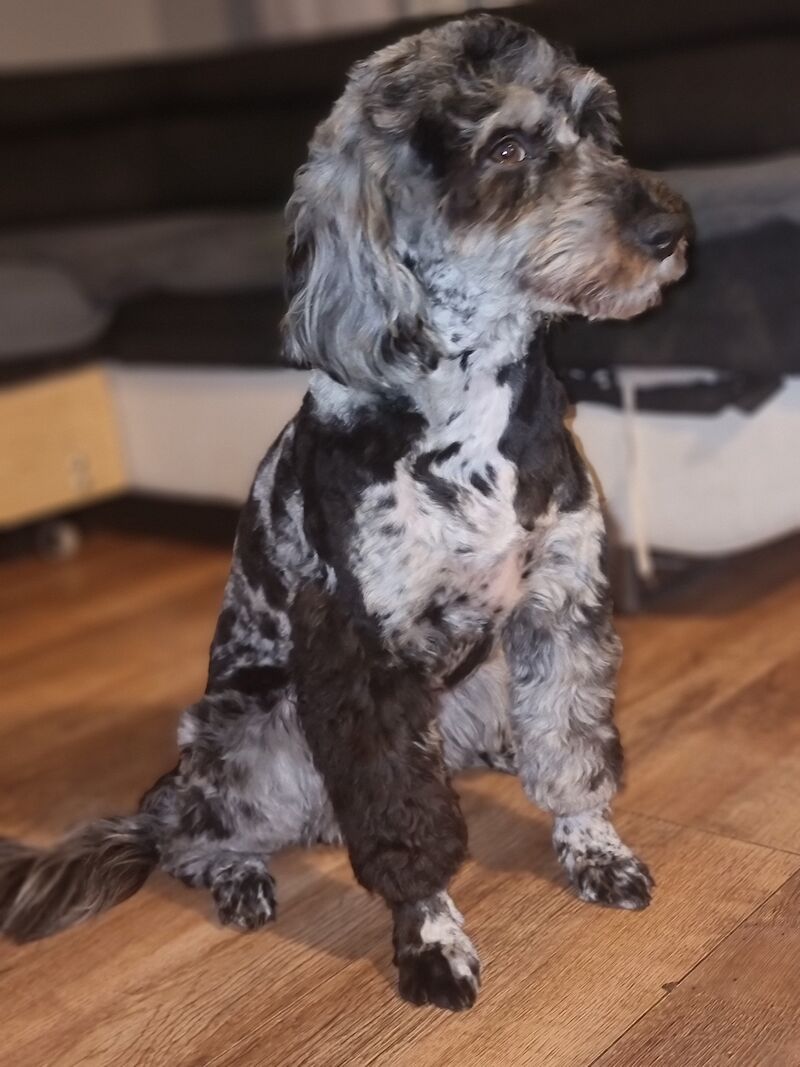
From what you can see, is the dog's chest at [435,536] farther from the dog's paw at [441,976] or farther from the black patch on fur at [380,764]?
the dog's paw at [441,976]

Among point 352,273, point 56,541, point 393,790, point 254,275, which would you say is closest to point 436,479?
point 352,273

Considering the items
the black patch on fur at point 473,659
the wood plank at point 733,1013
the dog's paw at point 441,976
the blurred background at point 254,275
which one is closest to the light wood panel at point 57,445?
the blurred background at point 254,275

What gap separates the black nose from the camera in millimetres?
1539

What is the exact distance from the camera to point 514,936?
68.2 inches

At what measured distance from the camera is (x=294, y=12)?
5391 millimetres

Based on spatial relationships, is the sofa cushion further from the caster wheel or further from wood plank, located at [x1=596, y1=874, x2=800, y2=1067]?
wood plank, located at [x1=596, y1=874, x2=800, y2=1067]

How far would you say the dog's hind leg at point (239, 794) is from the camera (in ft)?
6.09

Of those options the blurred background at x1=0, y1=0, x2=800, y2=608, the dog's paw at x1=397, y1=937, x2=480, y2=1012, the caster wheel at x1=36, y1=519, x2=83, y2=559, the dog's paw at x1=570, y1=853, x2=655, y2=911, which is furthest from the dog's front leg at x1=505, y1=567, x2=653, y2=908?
the caster wheel at x1=36, y1=519, x2=83, y2=559

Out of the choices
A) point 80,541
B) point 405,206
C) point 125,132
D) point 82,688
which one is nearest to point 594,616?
point 405,206

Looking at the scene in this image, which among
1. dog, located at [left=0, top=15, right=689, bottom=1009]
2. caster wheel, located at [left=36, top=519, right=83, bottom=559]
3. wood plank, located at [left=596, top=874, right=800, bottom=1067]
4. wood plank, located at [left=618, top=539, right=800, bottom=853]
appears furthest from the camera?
caster wheel, located at [left=36, top=519, right=83, bottom=559]

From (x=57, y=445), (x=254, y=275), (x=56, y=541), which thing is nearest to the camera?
(x=254, y=275)

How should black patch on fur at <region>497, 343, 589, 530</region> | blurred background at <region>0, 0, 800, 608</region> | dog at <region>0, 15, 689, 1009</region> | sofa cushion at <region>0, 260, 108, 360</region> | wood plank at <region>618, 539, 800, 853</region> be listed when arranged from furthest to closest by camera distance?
1. sofa cushion at <region>0, 260, 108, 360</region>
2. blurred background at <region>0, 0, 800, 608</region>
3. wood plank at <region>618, 539, 800, 853</region>
4. black patch on fur at <region>497, 343, 589, 530</region>
5. dog at <region>0, 15, 689, 1009</region>

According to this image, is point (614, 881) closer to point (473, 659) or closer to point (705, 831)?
point (705, 831)

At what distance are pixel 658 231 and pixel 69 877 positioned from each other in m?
1.24
